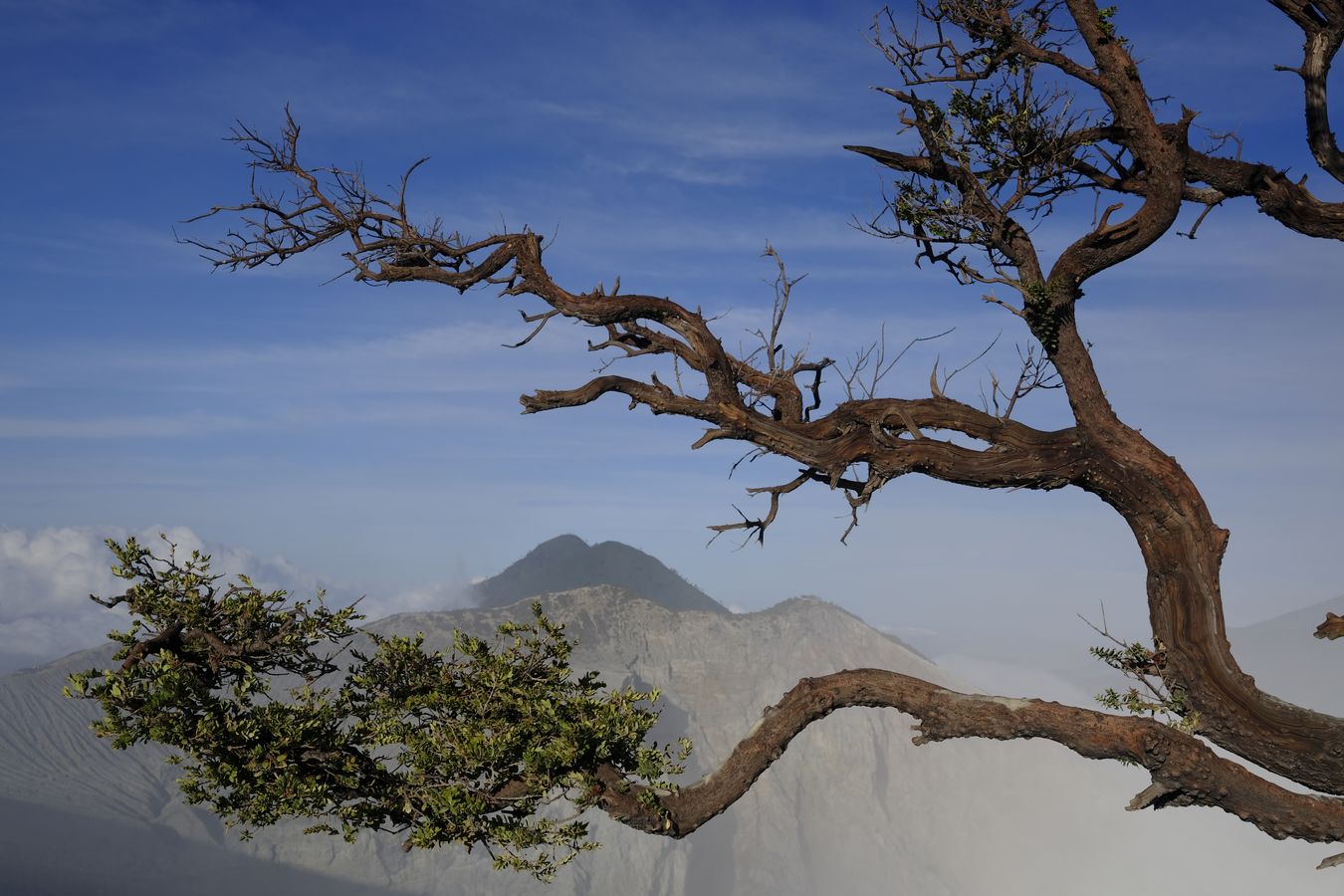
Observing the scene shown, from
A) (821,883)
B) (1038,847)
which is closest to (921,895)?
(821,883)

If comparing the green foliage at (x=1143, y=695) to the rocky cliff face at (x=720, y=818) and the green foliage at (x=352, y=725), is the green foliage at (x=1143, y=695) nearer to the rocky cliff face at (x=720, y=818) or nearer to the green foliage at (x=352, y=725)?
the green foliage at (x=352, y=725)

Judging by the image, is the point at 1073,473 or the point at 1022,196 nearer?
the point at 1073,473

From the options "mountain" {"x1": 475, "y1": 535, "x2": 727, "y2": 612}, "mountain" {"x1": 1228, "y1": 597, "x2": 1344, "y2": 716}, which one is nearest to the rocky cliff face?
"mountain" {"x1": 475, "y1": 535, "x2": 727, "y2": 612}

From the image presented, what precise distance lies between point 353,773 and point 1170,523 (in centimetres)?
770

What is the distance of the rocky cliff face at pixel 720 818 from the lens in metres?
64.6

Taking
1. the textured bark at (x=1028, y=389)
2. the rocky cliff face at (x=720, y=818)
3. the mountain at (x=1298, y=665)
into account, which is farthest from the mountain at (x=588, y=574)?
the mountain at (x=1298, y=665)

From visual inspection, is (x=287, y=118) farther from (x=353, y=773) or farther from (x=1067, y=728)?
(x=1067, y=728)

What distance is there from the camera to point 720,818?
7619 centimetres

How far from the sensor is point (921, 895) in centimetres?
7406

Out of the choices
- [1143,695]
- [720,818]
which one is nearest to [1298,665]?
[720,818]

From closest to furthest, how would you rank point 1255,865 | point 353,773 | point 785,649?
point 353,773 < point 785,649 < point 1255,865

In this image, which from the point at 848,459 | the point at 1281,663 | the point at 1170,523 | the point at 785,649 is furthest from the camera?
the point at 1281,663

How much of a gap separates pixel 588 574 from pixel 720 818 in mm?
22259

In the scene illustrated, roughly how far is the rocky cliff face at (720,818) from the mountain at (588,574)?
992cm
